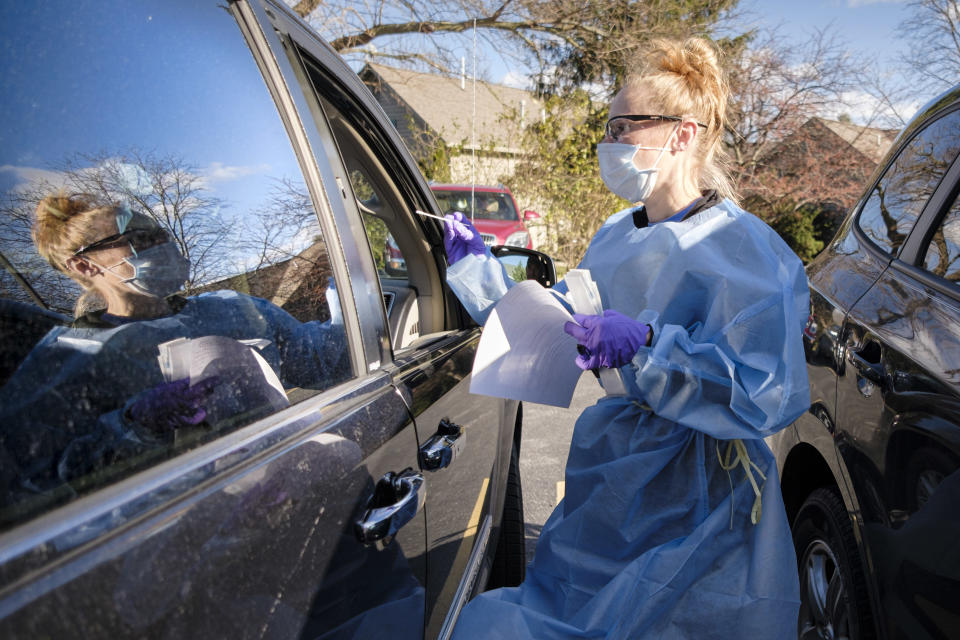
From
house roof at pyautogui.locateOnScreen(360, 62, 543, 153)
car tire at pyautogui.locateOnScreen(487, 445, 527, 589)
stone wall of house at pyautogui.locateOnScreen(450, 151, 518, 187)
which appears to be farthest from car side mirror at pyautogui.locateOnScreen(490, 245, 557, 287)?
house roof at pyautogui.locateOnScreen(360, 62, 543, 153)

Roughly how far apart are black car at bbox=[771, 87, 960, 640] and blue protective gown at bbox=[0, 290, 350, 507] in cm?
138

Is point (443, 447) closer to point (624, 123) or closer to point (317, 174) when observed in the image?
point (317, 174)

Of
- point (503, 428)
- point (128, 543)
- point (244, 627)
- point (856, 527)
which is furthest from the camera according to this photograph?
point (503, 428)

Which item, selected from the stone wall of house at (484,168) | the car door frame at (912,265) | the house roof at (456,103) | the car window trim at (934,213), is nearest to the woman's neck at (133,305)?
the car door frame at (912,265)

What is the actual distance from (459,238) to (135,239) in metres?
1.22

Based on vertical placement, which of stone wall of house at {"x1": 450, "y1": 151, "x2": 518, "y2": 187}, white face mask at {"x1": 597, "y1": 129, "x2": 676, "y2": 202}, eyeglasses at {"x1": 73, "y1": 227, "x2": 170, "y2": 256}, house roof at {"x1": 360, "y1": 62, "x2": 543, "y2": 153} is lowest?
eyeglasses at {"x1": 73, "y1": 227, "x2": 170, "y2": 256}

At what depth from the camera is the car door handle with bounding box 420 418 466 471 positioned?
144cm

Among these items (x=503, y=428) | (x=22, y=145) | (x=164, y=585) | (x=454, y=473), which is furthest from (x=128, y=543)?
(x=503, y=428)

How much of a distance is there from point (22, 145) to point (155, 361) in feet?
1.05

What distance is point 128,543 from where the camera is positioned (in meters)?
0.68

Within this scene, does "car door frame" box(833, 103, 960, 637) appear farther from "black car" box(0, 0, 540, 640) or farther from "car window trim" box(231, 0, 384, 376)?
"car window trim" box(231, 0, 384, 376)

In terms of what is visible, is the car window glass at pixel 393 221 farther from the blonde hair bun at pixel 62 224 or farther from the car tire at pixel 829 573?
the car tire at pixel 829 573

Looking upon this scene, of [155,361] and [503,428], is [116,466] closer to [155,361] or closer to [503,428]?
[155,361]

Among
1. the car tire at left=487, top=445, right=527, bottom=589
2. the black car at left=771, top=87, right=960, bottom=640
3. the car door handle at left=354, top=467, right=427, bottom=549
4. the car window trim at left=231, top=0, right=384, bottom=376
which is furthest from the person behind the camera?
the car tire at left=487, top=445, right=527, bottom=589
